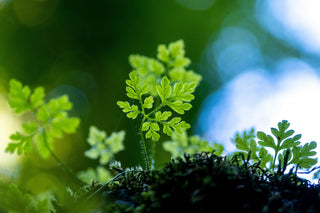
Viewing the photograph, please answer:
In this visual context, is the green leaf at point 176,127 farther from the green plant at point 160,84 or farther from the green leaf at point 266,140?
the green leaf at point 266,140

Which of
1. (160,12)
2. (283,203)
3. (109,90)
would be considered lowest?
(283,203)

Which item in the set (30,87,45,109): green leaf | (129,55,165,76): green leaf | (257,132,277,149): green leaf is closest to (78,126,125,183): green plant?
(129,55,165,76): green leaf

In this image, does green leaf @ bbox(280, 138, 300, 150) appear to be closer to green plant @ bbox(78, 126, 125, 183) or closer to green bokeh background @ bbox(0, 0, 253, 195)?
green plant @ bbox(78, 126, 125, 183)

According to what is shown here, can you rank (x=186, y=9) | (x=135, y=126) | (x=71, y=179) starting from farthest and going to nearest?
(x=186, y=9) → (x=71, y=179) → (x=135, y=126)

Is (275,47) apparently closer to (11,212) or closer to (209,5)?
(209,5)

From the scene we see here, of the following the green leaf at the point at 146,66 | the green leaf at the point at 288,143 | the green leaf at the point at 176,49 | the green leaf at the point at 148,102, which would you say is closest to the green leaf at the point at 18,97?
the green leaf at the point at 148,102

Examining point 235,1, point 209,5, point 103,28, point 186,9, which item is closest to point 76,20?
point 103,28
